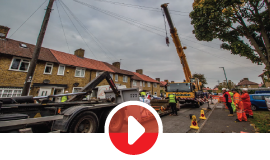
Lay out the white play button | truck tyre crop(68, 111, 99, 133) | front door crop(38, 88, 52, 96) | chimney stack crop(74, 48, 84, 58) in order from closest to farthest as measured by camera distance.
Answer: the white play button < truck tyre crop(68, 111, 99, 133) < front door crop(38, 88, 52, 96) < chimney stack crop(74, 48, 84, 58)

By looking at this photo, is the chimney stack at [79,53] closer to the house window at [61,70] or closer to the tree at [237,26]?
the house window at [61,70]

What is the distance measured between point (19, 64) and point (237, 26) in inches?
813

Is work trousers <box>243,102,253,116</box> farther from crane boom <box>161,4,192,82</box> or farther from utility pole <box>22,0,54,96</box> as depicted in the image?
utility pole <box>22,0,54,96</box>

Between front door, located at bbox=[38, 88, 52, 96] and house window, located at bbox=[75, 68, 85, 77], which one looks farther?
house window, located at bbox=[75, 68, 85, 77]

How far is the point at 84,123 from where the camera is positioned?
3.60 m

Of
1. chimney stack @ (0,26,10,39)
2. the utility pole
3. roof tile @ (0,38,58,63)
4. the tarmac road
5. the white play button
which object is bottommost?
the tarmac road

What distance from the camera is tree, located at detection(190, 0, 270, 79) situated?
289 inches

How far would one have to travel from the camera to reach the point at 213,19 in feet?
26.6

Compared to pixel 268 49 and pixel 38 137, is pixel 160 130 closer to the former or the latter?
pixel 38 137

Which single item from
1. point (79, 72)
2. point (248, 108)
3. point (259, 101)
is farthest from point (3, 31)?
point (259, 101)

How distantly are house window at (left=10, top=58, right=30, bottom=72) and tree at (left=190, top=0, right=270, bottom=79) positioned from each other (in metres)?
17.5

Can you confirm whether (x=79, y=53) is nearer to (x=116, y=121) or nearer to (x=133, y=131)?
(x=116, y=121)

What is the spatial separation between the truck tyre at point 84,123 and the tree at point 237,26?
30.8 feet

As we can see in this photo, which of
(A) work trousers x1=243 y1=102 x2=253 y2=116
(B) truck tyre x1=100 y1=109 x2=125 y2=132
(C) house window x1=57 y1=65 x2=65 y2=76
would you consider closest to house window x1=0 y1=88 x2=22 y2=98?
(C) house window x1=57 y1=65 x2=65 y2=76
